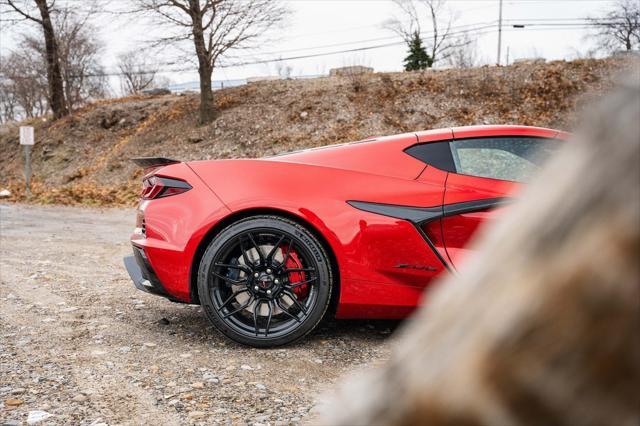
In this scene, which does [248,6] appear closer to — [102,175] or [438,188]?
[102,175]

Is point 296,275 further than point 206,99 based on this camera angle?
No

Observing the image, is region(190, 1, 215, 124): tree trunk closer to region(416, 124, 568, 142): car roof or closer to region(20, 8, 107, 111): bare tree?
region(20, 8, 107, 111): bare tree

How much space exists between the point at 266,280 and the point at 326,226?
1.56ft

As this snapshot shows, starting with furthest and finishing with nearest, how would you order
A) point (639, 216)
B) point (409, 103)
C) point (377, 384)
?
point (409, 103), point (377, 384), point (639, 216)

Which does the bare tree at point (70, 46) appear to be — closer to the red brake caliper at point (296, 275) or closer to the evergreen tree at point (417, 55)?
the evergreen tree at point (417, 55)

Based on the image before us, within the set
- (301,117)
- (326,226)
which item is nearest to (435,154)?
(326,226)

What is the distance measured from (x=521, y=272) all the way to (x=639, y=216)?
0.29ft

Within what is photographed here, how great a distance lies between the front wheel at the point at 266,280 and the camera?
11.2 ft

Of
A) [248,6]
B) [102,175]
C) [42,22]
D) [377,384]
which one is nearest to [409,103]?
[248,6]

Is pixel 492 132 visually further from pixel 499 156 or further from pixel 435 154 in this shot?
pixel 435 154

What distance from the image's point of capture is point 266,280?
11.2 feet

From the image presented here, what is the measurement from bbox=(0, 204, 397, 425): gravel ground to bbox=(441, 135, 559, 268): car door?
2.71 ft

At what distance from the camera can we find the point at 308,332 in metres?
3.42

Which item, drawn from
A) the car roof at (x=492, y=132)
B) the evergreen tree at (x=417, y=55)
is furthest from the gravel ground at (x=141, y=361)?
the evergreen tree at (x=417, y=55)
